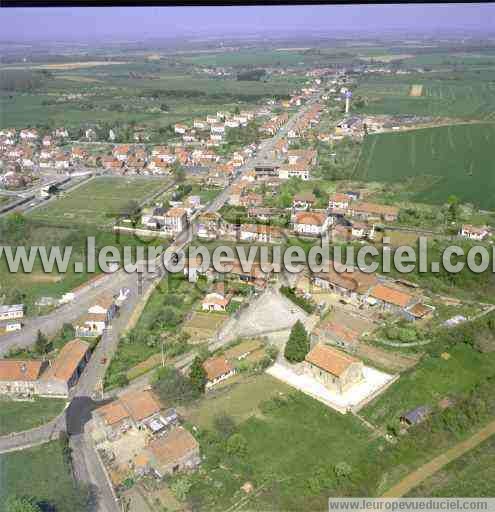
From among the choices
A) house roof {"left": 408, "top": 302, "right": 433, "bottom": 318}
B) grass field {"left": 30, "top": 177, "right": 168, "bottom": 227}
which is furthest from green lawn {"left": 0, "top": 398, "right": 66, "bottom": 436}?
grass field {"left": 30, "top": 177, "right": 168, "bottom": 227}

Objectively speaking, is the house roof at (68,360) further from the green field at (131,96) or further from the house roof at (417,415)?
the green field at (131,96)

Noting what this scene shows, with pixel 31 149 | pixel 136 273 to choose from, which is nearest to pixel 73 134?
pixel 31 149

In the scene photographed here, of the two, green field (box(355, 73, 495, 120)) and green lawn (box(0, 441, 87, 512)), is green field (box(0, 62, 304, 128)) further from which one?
green lawn (box(0, 441, 87, 512))

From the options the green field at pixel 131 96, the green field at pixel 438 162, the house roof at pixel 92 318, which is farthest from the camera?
the green field at pixel 131 96

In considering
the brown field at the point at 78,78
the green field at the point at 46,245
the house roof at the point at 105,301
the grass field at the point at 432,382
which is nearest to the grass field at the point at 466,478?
the grass field at the point at 432,382

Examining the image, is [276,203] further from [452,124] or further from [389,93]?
[389,93]

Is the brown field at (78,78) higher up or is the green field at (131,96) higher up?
the brown field at (78,78)

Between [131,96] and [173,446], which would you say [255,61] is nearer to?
[131,96]
